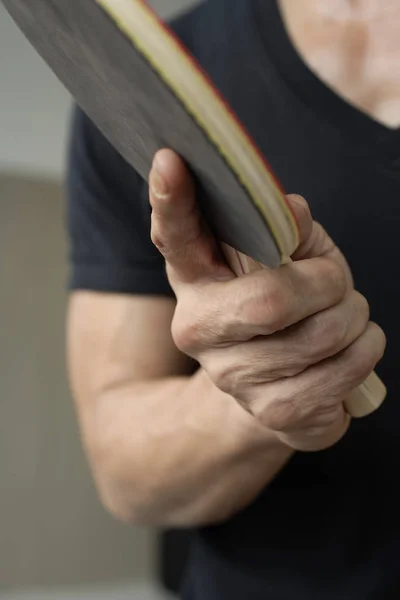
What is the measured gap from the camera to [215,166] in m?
0.19

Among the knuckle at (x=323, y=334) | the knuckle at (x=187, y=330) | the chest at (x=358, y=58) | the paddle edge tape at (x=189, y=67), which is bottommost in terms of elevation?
the chest at (x=358, y=58)

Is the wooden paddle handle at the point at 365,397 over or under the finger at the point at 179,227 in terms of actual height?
under

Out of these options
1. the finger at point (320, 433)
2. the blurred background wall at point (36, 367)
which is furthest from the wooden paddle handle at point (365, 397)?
the blurred background wall at point (36, 367)

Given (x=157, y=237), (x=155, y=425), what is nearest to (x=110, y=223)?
(x=155, y=425)

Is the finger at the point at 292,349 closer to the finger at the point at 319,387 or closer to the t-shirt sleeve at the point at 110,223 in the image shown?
the finger at the point at 319,387

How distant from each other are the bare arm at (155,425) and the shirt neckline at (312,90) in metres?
0.17

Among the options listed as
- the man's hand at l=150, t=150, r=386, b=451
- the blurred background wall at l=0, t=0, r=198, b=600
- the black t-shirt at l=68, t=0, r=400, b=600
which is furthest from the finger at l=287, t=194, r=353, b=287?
the blurred background wall at l=0, t=0, r=198, b=600

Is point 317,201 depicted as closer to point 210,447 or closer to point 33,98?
point 210,447

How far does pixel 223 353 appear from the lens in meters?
0.26

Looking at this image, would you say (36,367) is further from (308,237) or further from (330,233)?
(308,237)

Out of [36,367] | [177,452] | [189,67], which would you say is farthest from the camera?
[36,367]

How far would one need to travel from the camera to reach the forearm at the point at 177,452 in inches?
14.9

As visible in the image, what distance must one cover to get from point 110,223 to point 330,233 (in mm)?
165

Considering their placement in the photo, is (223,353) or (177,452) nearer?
(223,353)
